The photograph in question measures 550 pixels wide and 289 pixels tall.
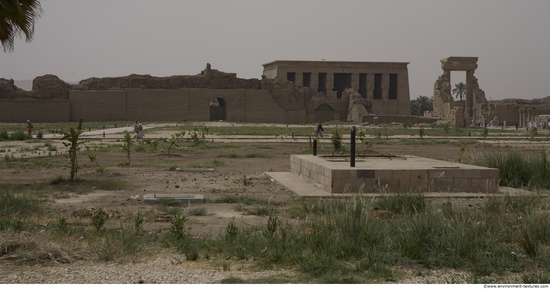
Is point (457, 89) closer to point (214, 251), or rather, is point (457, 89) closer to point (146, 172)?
point (146, 172)

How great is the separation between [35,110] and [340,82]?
124ft

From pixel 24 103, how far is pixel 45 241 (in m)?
53.6

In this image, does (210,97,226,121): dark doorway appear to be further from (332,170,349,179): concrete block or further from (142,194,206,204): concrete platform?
(142,194,206,204): concrete platform

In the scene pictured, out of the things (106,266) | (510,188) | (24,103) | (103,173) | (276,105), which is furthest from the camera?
(276,105)

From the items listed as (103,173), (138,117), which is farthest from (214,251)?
(138,117)

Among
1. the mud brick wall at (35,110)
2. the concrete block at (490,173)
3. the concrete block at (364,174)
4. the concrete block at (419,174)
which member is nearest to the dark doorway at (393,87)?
the mud brick wall at (35,110)

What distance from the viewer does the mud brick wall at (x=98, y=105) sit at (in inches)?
2283

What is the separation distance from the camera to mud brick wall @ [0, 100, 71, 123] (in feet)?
183

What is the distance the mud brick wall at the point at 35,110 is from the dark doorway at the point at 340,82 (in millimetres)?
33969

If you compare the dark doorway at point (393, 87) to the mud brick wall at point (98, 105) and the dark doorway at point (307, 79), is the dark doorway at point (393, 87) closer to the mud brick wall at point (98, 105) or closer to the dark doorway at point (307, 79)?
the dark doorway at point (307, 79)

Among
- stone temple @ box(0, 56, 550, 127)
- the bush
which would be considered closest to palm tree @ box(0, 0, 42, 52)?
the bush

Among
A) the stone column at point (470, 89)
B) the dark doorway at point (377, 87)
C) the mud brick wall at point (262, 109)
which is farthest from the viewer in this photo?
the dark doorway at point (377, 87)

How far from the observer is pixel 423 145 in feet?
95.0

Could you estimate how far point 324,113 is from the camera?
64500mm
